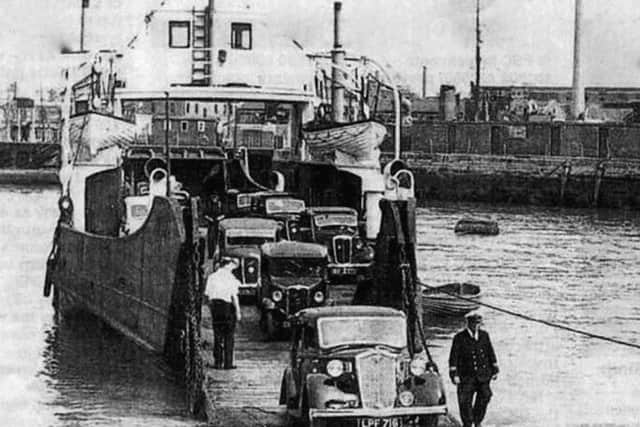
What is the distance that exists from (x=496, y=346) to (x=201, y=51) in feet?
38.7

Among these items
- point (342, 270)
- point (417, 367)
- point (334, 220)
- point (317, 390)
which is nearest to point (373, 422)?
point (317, 390)

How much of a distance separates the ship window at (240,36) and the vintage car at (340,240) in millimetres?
8546

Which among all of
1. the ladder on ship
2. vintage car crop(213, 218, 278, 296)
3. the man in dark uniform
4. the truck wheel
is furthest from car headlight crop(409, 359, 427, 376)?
the ladder on ship

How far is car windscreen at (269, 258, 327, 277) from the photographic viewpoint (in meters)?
21.2

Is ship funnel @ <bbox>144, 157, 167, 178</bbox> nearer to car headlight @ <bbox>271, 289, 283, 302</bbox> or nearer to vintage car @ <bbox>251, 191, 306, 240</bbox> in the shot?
vintage car @ <bbox>251, 191, 306, 240</bbox>

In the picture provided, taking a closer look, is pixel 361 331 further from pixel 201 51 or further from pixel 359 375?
pixel 201 51

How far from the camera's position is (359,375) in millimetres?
15094

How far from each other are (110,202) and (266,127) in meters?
25.6

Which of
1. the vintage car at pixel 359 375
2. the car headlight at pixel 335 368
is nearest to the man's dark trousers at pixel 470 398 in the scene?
the vintage car at pixel 359 375

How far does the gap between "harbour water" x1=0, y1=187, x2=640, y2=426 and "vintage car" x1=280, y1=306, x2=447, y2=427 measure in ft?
11.8

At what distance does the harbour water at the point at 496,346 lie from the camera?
69.5ft

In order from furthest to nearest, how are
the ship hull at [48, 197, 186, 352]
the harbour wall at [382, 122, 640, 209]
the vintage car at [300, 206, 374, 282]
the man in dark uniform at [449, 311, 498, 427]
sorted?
1. the harbour wall at [382, 122, 640, 209]
2. the vintage car at [300, 206, 374, 282]
3. the ship hull at [48, 197, 186, 352]
4. the man in dark uniform at [449, 311, 498, 427]

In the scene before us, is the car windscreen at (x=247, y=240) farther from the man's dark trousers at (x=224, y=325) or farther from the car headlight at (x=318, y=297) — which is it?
the man's dark trousers at (x=224, y=325)

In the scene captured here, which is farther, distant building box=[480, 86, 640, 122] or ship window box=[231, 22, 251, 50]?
distant building box=[480, 86, 640, 122]
